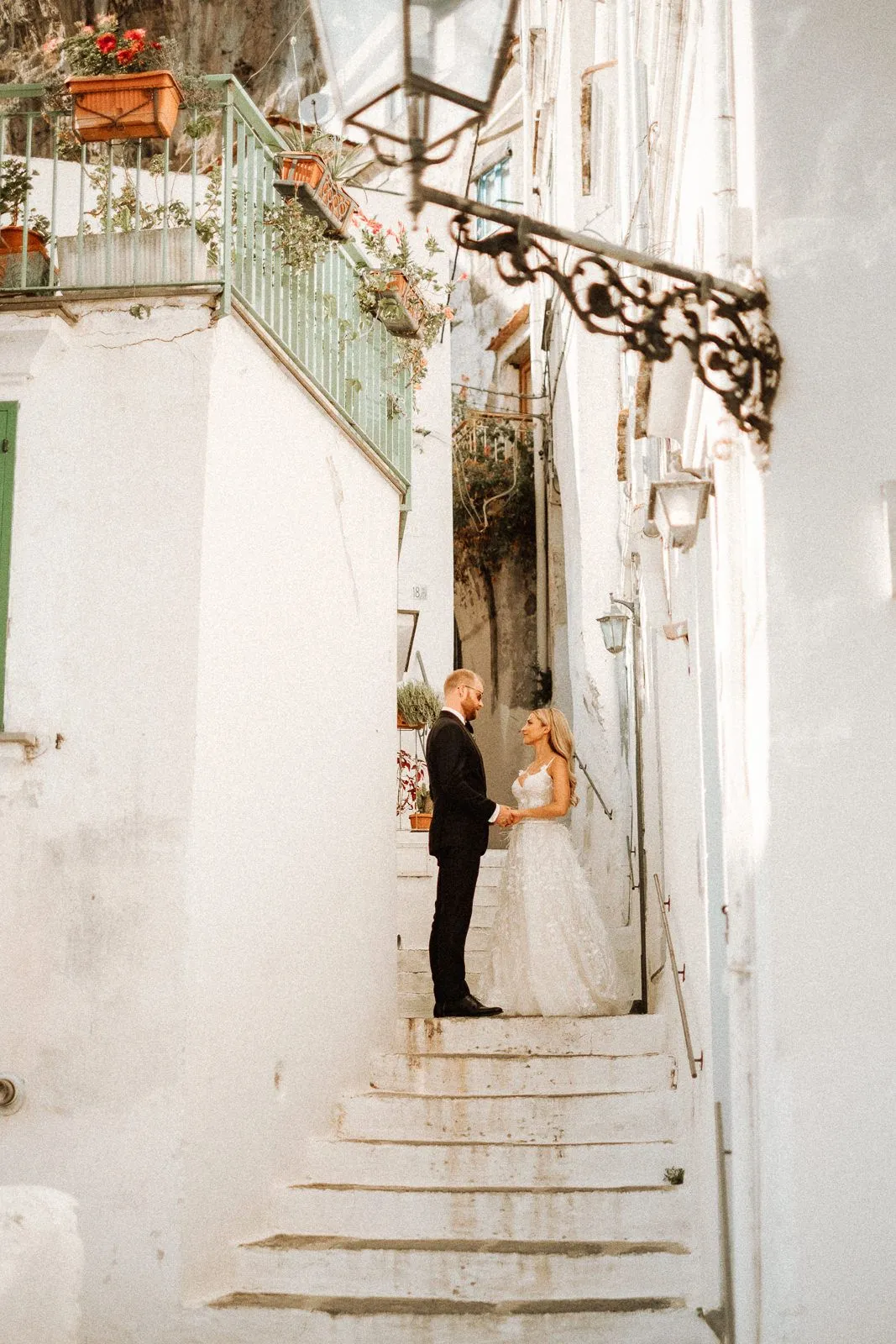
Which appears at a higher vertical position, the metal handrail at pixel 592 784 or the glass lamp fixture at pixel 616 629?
the glass lamp fixture at pixel 616 629

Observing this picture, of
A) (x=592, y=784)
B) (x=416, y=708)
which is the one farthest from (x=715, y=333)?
(x=416, y=708)

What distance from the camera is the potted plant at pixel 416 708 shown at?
1488 cm

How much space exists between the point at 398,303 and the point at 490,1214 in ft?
19.0

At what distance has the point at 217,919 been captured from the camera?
23.5 ft

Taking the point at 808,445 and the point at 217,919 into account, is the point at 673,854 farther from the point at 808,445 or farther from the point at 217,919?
the point at 808,445

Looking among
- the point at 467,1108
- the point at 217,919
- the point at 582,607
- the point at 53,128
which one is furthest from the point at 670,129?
the point at 582,607

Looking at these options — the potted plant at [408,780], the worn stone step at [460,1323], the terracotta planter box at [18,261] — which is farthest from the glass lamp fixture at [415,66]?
the potted plant at [408,780]

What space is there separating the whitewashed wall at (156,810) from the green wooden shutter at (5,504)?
0.14 feet

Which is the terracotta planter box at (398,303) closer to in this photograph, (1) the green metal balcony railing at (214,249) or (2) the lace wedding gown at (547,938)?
(1) the green metal balcony railing at (214,249)

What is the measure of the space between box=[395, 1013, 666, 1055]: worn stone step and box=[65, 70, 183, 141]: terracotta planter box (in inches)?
210

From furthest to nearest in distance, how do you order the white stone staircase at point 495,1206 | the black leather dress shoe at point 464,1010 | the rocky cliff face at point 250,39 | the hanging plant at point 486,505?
the hanging plant at point 486,505, the rocky cliff face at point 250,39, the black leather dress shoe at point 464,1010, the white stone staircase at point 495,1206

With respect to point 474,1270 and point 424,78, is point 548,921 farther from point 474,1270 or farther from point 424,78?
point 424,78

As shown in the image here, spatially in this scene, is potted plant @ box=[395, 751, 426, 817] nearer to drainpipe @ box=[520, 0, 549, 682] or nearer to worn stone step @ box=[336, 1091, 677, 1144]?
drainpipe @ box=[520, 0, 549, 682]

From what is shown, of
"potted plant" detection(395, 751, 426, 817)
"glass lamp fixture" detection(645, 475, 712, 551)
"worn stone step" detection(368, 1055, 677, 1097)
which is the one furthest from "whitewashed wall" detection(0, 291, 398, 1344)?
"potted plant" detection(395, 751, 426, 817)
